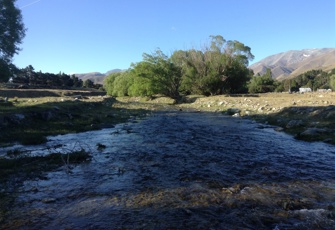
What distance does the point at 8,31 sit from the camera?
106ft

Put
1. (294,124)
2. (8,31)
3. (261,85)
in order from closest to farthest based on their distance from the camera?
(294,124)
(8,31)
(261,85)

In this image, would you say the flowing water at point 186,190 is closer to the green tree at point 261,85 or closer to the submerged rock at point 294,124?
the submerged rock at point 294,124

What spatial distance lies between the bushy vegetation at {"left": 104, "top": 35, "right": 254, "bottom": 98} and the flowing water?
54.4m

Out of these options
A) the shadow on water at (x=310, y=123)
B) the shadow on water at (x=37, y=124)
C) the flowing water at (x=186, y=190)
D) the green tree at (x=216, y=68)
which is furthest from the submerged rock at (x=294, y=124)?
the green tree at (x=216, y=68)

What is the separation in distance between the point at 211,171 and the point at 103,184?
14.1 feet

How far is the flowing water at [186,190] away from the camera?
21.7 feet

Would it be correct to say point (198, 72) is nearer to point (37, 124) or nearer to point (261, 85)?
point (261, 85)

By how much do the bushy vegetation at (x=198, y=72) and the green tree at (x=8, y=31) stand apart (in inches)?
1440

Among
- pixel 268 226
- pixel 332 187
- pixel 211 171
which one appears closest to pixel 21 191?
pixel 211 171

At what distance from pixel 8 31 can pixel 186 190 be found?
34144 millimetres

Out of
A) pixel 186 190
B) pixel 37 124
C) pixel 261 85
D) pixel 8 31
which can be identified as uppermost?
pixel 8 31

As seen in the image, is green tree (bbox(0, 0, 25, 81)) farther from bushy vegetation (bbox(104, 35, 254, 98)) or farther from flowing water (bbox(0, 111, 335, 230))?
bushy vegetation (bbox(104, 35, 254, 98))

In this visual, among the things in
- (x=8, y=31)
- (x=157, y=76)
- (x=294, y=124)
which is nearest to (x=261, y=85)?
(x=157, y=76)

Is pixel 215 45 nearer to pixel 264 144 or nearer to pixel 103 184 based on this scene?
pixel 264 144
